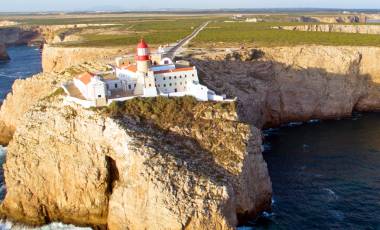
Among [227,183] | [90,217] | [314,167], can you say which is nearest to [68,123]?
[90,217]

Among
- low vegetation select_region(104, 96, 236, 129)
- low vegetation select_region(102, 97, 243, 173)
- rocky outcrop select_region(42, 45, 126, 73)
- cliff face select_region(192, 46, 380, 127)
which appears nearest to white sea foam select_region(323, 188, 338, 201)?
low vegetation select_region(102, 97, 243, 173)

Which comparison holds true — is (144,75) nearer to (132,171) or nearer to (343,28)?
(132,171)

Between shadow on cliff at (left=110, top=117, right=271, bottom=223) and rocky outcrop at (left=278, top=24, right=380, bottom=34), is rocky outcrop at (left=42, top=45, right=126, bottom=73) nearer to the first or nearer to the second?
shadow on cliff at (left=110, top=117, right=271, bottom=223)

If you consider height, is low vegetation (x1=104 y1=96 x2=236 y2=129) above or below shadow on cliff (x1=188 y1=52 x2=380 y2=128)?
above

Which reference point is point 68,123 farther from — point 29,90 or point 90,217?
point 29,90

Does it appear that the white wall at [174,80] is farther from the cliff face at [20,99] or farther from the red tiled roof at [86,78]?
the cliff face at [20,99]

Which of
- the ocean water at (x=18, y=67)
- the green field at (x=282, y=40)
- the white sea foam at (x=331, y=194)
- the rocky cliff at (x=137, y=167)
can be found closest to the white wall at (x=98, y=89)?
the rocky cliff at (x=137, y=167)
